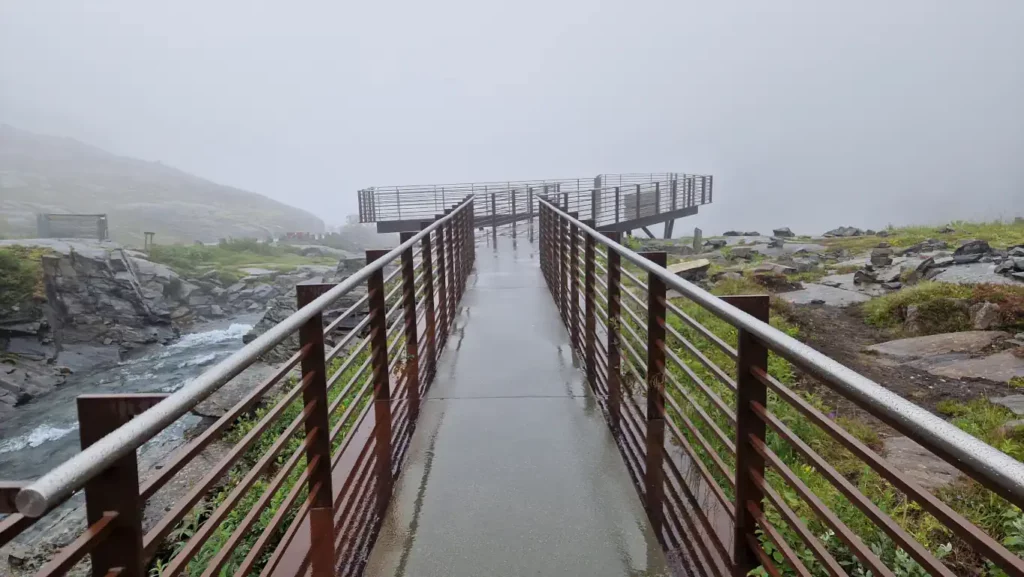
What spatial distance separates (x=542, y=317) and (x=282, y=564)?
211 inches

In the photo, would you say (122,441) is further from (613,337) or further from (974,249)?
(974,249)

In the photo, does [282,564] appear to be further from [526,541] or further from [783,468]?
[783,468]

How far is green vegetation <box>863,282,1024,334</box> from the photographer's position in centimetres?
772

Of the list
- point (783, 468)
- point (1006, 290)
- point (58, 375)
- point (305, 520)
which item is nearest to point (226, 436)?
point (305, 520)

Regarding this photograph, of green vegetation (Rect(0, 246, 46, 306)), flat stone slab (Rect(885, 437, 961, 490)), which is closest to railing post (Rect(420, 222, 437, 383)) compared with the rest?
flat stone slab (Rect(885, 437, 961, 490))

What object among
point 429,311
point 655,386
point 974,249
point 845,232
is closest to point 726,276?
point 974,249

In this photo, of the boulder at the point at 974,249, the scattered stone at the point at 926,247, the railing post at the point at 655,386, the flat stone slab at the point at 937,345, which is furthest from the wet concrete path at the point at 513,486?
the scattered stone at the point at 926,247

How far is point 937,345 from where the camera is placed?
7.23m

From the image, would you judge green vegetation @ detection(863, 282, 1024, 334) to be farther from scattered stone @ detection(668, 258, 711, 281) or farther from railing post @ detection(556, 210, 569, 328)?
railing post @ detection(556, 210, 569, 328)

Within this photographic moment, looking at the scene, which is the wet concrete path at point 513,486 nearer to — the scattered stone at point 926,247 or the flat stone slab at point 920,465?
the flat stone slab at point 920,465

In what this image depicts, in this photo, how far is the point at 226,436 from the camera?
6980 millimetres

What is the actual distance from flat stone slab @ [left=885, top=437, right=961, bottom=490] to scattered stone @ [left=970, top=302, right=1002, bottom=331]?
150 inches

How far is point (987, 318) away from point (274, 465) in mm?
7580

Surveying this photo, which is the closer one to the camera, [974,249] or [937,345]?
[937,345]
